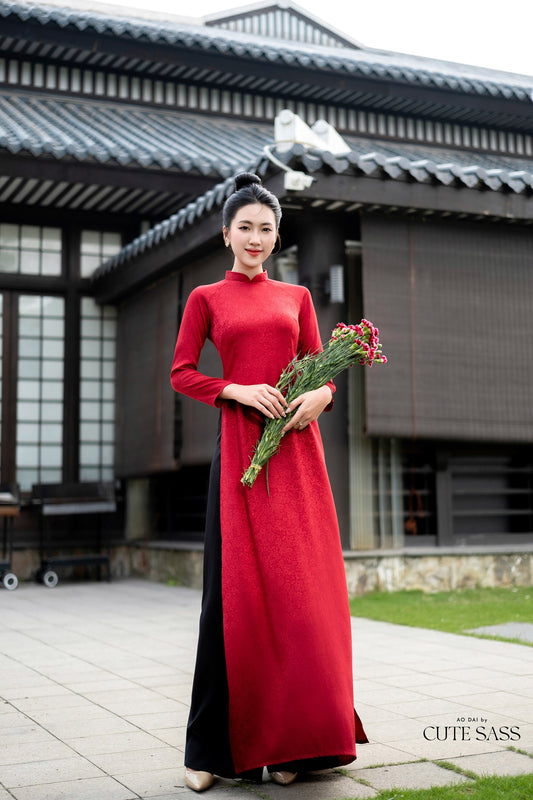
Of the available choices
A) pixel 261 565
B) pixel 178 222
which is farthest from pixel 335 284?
pixel 261 565

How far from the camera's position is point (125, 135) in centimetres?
1040

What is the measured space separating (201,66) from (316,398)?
9532 mm

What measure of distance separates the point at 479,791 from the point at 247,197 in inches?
78.4

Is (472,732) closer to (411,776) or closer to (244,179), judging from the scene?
(411,776)

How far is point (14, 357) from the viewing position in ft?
33.9

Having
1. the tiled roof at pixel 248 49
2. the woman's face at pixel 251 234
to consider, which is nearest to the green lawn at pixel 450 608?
the woman's face at pixel 251 234

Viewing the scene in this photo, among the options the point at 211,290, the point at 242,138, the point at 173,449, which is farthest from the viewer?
the point at 242,138

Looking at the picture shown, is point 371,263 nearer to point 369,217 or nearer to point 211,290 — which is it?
point 369,217

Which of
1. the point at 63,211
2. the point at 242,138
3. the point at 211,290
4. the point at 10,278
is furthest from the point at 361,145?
the point at 211,290

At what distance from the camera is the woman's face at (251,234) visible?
3.16m

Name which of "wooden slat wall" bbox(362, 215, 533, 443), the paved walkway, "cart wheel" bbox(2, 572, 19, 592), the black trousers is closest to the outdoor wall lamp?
"wooden slat wall" bbox(362, 215, 533, 443)

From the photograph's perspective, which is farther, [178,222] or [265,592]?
[178,222]

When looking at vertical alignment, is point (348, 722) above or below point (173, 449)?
below

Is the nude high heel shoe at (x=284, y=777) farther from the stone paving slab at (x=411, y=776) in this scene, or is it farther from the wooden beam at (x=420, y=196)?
the wooden beam at (x=420, y=196)
